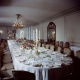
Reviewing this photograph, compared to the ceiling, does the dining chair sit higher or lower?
lower

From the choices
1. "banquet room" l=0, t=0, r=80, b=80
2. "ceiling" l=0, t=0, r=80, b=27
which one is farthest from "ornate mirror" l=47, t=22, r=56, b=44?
"ceiling" l=0, t=0, r=80, b=27

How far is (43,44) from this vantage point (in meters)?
6.06

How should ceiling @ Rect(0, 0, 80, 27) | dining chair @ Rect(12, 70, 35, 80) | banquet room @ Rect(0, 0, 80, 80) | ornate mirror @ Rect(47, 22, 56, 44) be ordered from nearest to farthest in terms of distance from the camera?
dining chair @ Rect(12, 70, 35, 80)
banquet room @ Rect(0, 0, 80, 80)
ceiling @ Rect(0, 0, 80, 27)
ornate mirror @ Rect(47, 22, 56, 44)

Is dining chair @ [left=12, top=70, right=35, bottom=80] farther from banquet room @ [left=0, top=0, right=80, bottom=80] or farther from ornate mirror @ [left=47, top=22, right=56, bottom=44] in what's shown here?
ornate mirror @ [left=47, top=22, right=56, bottom=44]

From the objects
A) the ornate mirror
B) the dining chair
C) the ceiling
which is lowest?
the dining chair

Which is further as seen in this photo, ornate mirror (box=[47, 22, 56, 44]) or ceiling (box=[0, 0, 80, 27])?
ornate mirror (box=[47, 22, 56, 44])

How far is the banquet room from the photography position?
211cm

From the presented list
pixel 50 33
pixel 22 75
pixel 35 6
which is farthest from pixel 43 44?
pixel 22 75

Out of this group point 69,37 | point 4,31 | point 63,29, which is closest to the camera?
point 69,37

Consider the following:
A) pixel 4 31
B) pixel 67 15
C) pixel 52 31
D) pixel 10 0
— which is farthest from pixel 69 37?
pixel 4 31

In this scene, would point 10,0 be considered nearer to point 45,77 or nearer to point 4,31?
point 45,77

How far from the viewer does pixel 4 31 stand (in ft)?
57.7

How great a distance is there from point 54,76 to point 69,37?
5.35 m

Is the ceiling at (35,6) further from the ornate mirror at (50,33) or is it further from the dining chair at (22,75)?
the dining chair at (22,75)
